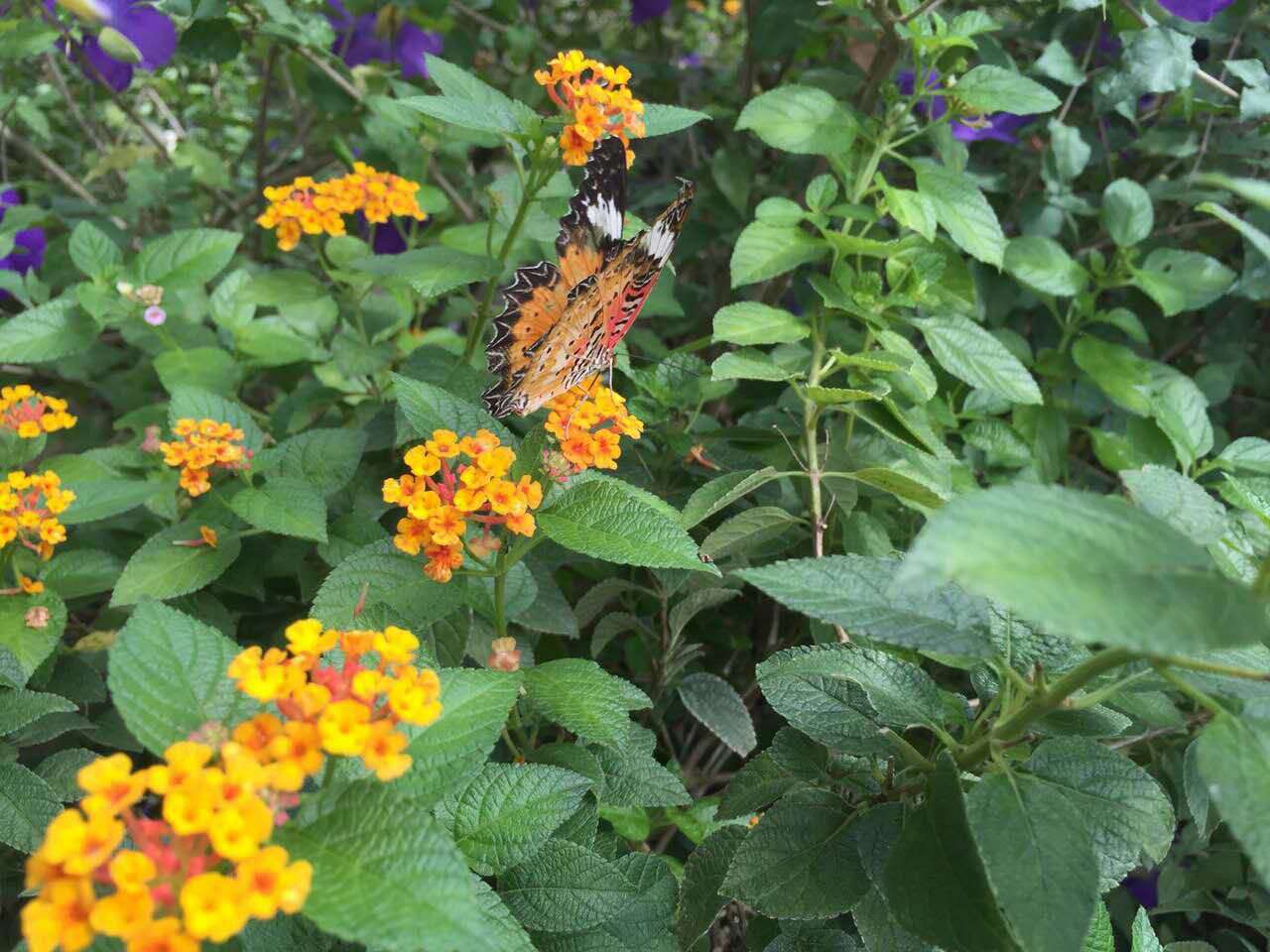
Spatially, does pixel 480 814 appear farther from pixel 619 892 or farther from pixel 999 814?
pixel 999 814

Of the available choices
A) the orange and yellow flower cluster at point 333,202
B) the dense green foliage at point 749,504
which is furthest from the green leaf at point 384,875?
the orange and yellow flower cluster at point 333,202

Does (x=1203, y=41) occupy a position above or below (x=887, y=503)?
above

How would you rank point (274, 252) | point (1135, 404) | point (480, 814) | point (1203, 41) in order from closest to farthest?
point (480, 814)
point (1135, 404)
point (1203, 41)
point (274, 252)

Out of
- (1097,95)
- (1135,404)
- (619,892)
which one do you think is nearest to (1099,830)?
(619,892)

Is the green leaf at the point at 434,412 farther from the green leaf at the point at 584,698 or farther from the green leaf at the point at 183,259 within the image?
the green leaf at the point at 183,259

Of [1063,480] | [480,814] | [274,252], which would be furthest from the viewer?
[274,252]

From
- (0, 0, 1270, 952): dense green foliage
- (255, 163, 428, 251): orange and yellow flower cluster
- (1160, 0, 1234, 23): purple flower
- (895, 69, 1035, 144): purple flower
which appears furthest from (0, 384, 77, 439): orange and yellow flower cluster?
(1160, 0, 1234, 23): purple flower

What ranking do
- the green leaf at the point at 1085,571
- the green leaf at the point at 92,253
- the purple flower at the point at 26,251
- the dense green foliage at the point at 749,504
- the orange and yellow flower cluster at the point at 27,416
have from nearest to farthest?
the green leaf at the point at 1085,571
the dense green foliage at the point at 749,504
the orange and yellow flower cluster at the point at 27,416
the green leaf at the point at 92,253
the purple flower at the point at 26,251
